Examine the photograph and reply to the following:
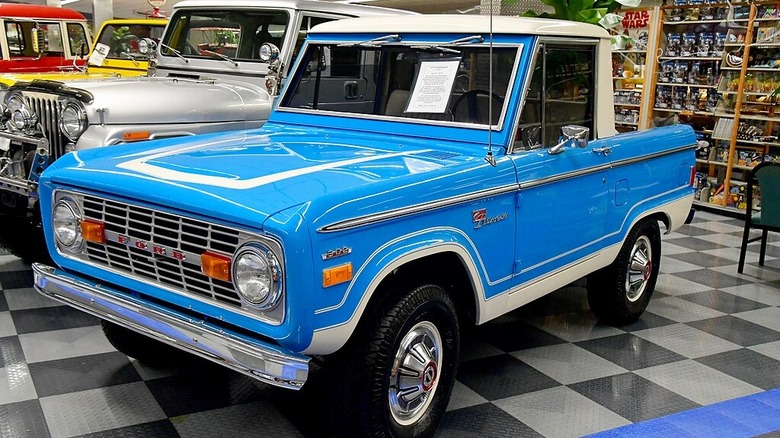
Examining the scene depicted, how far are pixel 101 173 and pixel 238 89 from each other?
2.44 meters

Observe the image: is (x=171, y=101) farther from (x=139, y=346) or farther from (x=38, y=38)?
(x=38, y=38)

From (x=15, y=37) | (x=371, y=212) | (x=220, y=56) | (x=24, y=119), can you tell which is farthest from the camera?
(x=15, y=37)

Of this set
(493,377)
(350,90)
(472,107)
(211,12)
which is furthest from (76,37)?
(493,377)

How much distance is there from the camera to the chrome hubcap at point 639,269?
14.4 ft

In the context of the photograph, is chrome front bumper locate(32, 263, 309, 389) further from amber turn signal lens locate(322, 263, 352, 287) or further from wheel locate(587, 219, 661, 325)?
wheel locate(587, 219, 661, 325)

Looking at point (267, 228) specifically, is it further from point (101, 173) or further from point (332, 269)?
point (101, 173)

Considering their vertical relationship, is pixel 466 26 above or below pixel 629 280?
above

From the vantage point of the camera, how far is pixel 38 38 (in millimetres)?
9164

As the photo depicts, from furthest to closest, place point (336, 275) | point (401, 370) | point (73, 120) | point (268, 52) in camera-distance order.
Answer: point (268, 52)
point (73, 120)
point (401, 370)
point (336, 275)

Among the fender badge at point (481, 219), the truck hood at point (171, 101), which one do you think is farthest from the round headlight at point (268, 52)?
the fender badge at point (481, 219)

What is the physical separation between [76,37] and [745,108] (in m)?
8.47

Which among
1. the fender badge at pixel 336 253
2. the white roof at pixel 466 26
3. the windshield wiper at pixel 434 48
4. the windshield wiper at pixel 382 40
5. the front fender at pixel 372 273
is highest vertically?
the white roof at pixel 466 26

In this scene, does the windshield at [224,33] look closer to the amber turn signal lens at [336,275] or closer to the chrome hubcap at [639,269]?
the chrome hubcap at [639,269]

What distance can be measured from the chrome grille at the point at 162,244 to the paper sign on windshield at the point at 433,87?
1.39 meters
